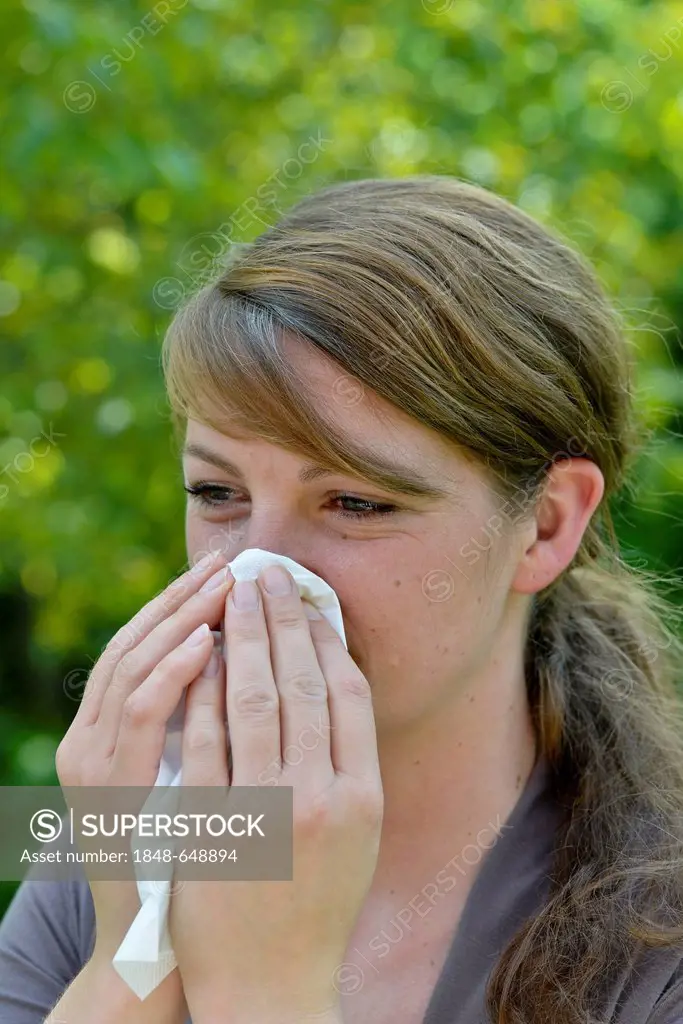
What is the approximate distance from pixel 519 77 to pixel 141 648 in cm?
299

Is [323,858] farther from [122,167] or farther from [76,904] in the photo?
[122,167]

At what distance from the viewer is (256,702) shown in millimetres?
1838

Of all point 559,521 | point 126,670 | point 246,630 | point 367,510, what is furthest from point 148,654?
point 559,521

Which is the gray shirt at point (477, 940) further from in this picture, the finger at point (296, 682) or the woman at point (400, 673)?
the finger at point (296, 682)

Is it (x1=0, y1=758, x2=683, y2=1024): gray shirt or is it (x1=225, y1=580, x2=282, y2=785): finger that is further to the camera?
(x1=0, y1=758, x2=683, y2=1024): gray shirt

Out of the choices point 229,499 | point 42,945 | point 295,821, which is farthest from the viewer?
point 42,945

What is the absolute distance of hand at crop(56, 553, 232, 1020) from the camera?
1858 mm

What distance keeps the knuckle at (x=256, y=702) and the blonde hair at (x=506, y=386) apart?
0.45 m

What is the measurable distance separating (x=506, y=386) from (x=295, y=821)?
944 millimetres

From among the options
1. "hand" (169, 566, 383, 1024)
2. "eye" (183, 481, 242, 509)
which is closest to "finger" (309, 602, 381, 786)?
"hand" (169, 566, 383, 1024)

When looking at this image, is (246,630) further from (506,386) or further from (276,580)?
(506,386)

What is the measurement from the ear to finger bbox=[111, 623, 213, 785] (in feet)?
2.63
